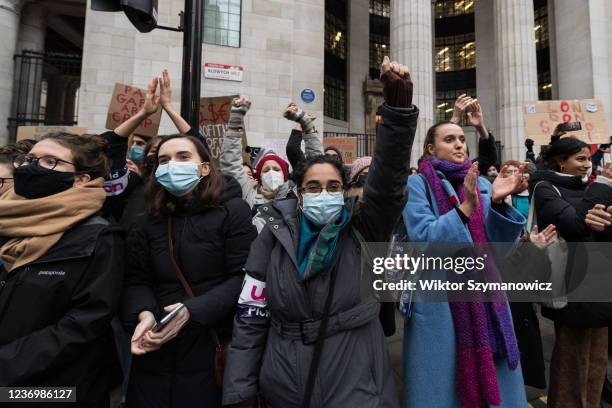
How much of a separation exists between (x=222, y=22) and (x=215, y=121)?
6495mm

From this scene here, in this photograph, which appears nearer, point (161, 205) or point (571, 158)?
point (161, 205)

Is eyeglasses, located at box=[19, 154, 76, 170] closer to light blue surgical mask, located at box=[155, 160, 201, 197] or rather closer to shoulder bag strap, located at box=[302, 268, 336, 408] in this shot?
light blue surgical mask, located at box=[155, 160, 201, 197]

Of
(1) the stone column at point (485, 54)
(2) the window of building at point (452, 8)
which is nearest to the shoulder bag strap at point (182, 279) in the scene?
(1) the stone column at point (485, 54)

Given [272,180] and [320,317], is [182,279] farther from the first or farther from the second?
[272,180]

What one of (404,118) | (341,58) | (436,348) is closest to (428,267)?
(436,348)

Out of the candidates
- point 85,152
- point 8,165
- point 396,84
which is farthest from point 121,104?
point 396,84

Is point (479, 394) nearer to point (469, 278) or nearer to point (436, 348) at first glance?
point (436, 348)

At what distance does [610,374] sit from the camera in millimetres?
3705

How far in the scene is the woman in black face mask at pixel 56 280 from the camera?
1.64 m

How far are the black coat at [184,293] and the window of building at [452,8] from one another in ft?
97.5

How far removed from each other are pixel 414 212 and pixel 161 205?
1.54m

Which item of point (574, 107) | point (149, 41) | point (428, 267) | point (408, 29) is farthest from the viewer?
point (408, 29)

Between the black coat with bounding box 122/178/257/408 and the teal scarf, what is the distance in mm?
423

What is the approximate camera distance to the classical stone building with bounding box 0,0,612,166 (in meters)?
9.78
